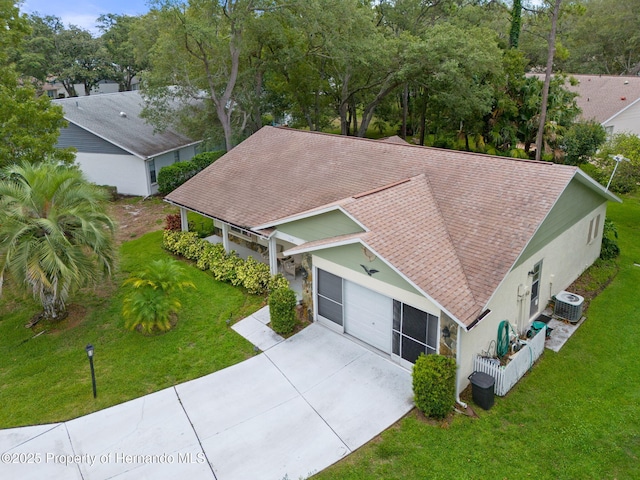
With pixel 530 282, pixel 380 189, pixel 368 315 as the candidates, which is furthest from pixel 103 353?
pixel 530 282

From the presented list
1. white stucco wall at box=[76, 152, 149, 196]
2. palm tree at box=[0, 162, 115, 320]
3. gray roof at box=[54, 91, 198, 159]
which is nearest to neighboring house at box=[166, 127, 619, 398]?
palm tree at box=[0, 162, 115, 320]

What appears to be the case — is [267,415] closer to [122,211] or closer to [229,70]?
[122,211]

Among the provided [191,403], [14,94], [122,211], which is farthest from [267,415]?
[122,211]

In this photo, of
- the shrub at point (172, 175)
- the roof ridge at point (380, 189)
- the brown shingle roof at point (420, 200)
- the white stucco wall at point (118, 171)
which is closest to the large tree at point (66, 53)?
the white stucco wall at point (118, 171)

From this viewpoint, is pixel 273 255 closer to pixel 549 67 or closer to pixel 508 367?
pixel 508 367

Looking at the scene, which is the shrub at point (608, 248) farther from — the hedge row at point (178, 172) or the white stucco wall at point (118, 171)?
the white stucco wall at point (118, 171)
